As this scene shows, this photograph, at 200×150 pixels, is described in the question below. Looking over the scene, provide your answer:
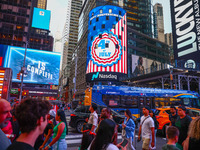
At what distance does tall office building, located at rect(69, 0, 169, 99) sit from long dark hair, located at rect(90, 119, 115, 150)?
39041 millimetres

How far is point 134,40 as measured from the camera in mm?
52562

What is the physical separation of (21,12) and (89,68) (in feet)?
147

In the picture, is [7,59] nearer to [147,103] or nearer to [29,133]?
[147,103]

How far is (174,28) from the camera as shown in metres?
33.2

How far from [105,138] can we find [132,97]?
48.2 ft

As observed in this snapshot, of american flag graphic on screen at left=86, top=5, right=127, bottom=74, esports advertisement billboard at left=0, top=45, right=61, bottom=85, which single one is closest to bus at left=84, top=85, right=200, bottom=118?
american flag graphic on screen at left=86, top=5, right=127, bottom=74

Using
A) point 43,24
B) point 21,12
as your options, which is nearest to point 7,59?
point 43,24

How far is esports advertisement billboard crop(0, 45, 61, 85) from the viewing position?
4391 centimetres

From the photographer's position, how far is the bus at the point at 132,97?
15586mm

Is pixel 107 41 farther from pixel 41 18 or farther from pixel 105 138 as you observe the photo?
pixel 105 138

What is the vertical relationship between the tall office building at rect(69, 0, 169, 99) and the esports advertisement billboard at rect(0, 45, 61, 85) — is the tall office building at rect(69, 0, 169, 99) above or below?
above

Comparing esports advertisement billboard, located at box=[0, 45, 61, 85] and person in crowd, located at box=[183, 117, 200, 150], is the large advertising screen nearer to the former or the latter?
esports advertisement billboard, located at box=[0, 45, 61, 85]

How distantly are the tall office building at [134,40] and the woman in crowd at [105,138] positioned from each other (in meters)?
39.0

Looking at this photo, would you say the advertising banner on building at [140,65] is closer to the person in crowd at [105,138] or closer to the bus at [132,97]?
the bus at [132,97]
